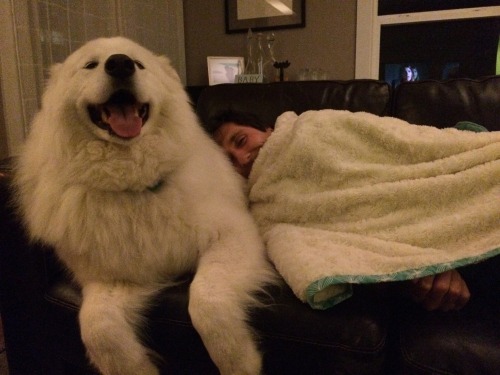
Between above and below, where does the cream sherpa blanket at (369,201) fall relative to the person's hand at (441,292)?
above

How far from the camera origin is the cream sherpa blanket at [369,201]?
39.0 inches

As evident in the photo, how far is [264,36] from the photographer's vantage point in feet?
10.2

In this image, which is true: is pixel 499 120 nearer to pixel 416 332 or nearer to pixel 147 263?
pixel 416 332

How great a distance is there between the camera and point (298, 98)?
2.00m

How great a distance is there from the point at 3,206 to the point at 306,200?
90 centimetres

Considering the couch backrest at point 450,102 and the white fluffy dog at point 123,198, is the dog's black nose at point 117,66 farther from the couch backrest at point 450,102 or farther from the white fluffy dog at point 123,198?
the couch backrest at point 450,102

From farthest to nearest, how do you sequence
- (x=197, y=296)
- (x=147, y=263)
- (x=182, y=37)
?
(x=182, y=37), (x=147, y=263), (x=197, y=296)

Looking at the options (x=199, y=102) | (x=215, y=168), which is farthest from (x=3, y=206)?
(x=199, y=102)

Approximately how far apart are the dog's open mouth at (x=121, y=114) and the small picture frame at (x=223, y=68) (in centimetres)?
203

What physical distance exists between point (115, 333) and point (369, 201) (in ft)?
2.46

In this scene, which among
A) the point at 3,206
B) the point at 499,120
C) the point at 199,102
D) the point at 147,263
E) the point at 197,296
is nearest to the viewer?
the point at 197,296

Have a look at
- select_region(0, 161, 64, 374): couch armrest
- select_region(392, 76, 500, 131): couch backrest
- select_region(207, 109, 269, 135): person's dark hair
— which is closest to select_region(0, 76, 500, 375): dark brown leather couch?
select_region(0, 161, 64, 374): couch armrest

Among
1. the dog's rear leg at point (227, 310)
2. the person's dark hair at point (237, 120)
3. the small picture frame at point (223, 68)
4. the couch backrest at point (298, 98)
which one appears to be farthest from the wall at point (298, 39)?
the dog's rear leg at point (227, 310)

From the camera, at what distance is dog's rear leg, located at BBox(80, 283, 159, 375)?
3.01 ft
